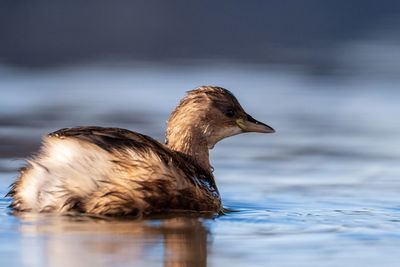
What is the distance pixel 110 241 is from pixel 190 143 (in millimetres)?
2036

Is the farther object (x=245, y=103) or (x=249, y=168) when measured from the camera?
(x=245, y=103)

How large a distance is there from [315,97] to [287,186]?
4.29 meters

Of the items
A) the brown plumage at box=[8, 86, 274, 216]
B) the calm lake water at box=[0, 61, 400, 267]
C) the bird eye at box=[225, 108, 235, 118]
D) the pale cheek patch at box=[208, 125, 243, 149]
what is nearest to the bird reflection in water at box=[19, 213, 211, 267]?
the calm lake water at box=[0, 61, 400, 267]

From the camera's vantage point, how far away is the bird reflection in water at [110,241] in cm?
568

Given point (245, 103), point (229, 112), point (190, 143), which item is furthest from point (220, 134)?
point (245, 103)

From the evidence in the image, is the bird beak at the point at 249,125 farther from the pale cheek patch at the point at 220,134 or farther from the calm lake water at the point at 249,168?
the calm lake water at the point at 249,168

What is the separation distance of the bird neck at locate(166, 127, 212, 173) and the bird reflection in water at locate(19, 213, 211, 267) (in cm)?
94

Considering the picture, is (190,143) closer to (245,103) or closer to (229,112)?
(229,112)

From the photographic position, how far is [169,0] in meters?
18.8

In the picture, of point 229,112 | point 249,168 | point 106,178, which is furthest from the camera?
point 249,168

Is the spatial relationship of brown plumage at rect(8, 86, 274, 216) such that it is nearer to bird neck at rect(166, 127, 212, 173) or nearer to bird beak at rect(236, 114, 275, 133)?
bird neck at rect(166, 127, 212, 173)

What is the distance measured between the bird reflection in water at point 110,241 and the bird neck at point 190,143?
941 millimetres

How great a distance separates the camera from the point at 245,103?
12.0m

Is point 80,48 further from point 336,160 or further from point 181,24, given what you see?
point 336,160
